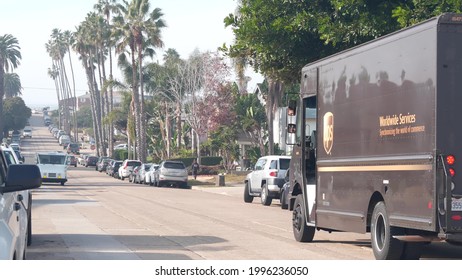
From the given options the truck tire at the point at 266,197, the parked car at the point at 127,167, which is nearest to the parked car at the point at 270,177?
the truck tire at the point at 266,197

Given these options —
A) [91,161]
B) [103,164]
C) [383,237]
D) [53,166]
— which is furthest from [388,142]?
[91,161]

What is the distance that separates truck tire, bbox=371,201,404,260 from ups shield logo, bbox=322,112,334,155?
98.1 inches

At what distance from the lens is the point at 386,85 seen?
14922mm

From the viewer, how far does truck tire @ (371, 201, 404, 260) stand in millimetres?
14539

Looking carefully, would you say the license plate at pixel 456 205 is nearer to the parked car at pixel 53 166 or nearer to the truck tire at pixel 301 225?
the truck tire at pixel 301 225

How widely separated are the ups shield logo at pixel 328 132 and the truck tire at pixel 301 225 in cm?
155

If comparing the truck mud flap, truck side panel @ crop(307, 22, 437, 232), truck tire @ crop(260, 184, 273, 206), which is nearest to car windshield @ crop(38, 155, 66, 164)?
truck tire @ crop(260, 184, 273, 206)

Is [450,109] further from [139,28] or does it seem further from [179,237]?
[139,28]

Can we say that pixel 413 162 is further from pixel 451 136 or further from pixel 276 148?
pixel 276 148

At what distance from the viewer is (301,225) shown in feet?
61.9

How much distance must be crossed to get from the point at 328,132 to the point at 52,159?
36.6 m

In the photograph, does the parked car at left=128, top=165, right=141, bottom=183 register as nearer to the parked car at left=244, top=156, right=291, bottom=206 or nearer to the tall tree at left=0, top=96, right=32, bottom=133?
the parked car at left=244, top=156, right=291, bottom=206

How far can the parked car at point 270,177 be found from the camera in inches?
1380

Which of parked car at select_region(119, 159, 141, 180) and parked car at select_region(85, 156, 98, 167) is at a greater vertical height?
parked car at select_region(85, 156, 98, 167)
